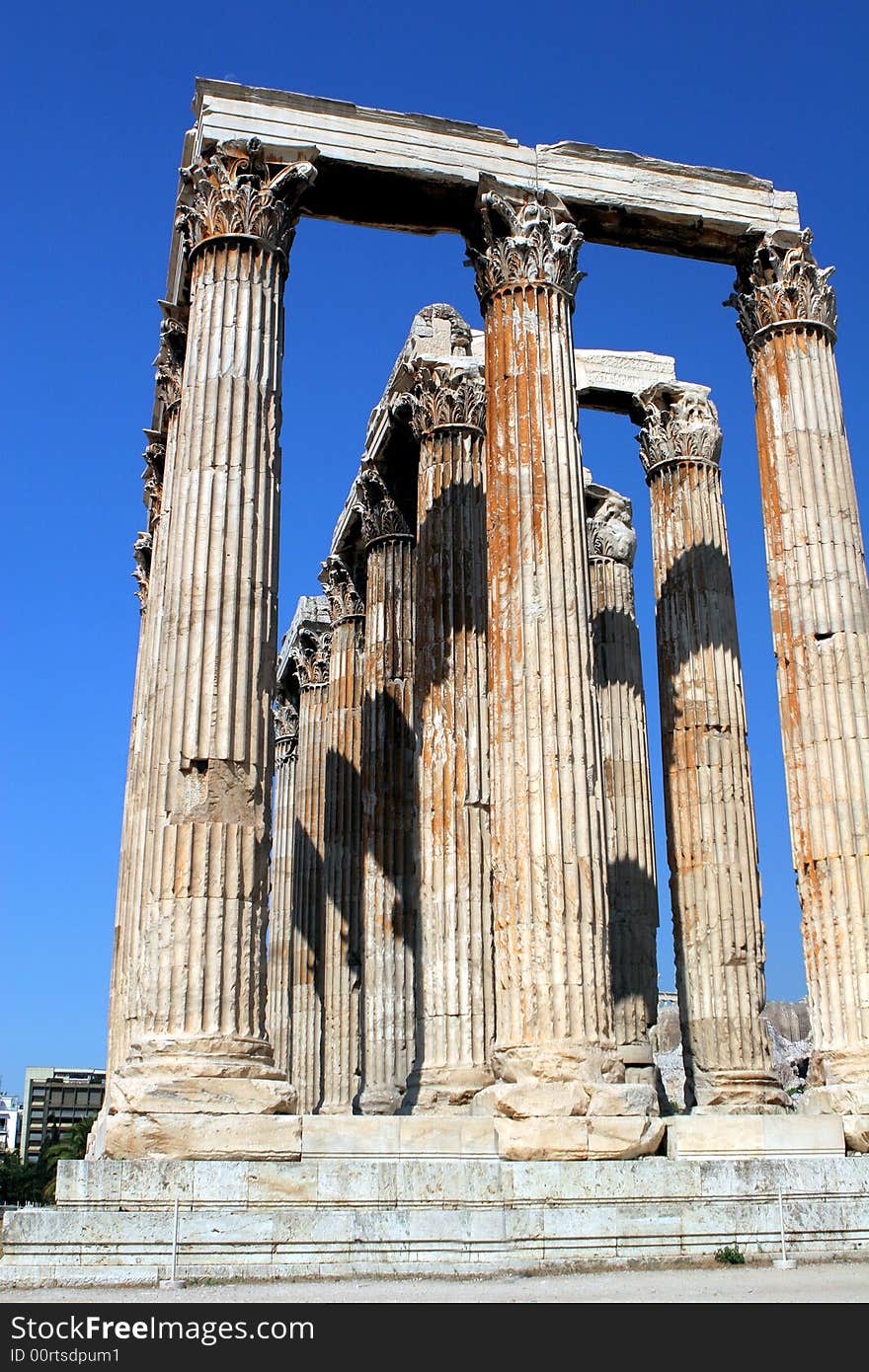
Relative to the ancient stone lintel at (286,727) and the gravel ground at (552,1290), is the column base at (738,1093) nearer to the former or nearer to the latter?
the gravel ground at (552,1290)

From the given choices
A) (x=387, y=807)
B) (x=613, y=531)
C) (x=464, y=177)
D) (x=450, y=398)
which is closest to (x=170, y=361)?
(x=450, y=398)

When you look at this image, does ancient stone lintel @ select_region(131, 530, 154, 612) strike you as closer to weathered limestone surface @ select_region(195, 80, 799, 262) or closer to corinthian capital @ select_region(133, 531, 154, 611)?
corinthian capital @ select_region(133, 531, 154, 611)

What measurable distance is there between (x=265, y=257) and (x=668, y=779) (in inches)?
465

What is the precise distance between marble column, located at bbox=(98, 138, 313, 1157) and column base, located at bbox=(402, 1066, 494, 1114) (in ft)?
19.5

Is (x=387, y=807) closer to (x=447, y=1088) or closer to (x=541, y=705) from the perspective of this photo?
(x=447, y=1088)

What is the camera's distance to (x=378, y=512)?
30.5 meters

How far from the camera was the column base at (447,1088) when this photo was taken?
2180 cm

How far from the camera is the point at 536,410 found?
20.5m

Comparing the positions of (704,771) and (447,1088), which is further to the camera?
(704,771)

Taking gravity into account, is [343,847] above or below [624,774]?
below

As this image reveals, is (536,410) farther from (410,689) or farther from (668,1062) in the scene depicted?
(668,1062)

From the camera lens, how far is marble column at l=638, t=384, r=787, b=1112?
23984 mm

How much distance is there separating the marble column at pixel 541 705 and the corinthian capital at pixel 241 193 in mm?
3253

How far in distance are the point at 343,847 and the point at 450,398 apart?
1166 centimetres
